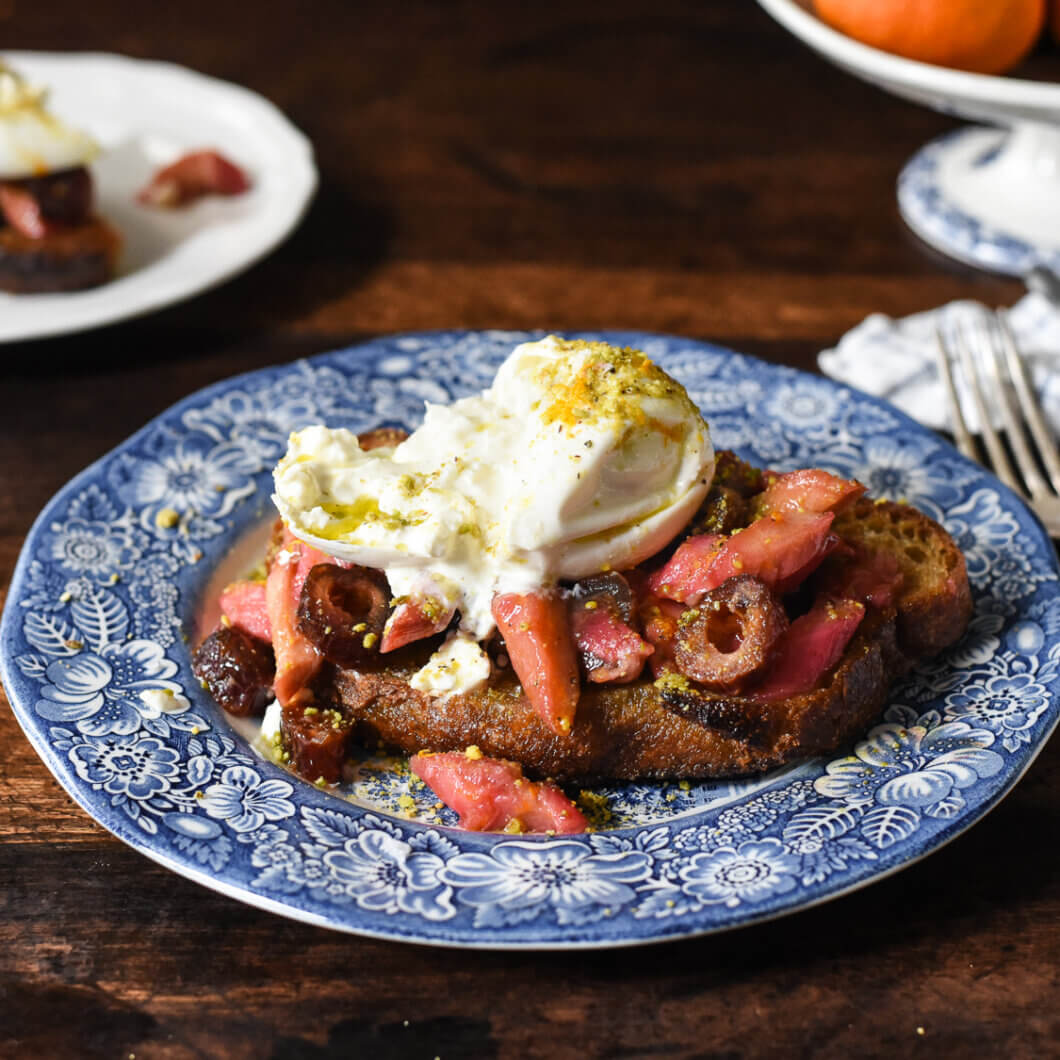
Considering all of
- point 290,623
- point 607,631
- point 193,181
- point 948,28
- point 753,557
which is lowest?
point 193,181

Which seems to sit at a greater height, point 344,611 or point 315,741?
point 344,611

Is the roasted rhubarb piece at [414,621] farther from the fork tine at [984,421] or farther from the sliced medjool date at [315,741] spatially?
the fork tine at [984,421]

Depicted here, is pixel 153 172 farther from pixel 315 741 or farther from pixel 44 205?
pixel 315 741

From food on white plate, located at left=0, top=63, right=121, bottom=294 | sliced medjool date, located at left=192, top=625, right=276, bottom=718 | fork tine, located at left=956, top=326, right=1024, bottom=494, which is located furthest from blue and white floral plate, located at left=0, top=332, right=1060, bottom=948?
food on white plate, located at left=0, top=63, right=121, bottom=294

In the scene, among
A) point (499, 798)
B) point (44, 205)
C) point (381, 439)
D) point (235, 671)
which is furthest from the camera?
point (44, 205)

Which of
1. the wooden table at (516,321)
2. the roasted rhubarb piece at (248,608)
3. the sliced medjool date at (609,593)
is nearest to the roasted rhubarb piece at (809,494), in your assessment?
the sliced medjool date at (609,593)

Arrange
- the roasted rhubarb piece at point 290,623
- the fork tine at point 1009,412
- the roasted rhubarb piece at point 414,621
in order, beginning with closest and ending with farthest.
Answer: the roasted rhubarb piece at point 414,621 → the roasted rhubarb piece at point 290,623 → the fork tine at point 1009,412

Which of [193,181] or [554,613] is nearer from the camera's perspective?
[554,613]

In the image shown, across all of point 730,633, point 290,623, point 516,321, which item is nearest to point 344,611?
point 290,623
